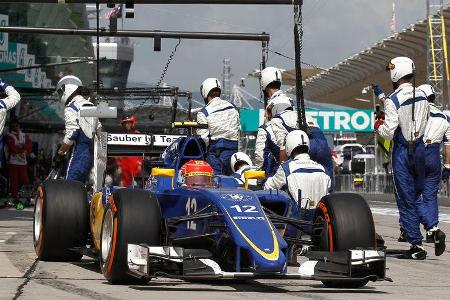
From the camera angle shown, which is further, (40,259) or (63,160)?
(63,160)

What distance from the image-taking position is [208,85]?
→ 13758 millimetres

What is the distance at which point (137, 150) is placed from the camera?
39.5 feet

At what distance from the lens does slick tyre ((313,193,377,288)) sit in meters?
8.76

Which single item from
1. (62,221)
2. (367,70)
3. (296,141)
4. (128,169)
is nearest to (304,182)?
(296,141)

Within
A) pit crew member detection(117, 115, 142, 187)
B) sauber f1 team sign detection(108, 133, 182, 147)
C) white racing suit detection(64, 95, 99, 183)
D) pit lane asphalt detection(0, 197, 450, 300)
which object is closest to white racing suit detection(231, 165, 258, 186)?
sauber f1 team sign detection(108, 133, 182, 147)

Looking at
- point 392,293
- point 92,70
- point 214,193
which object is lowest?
point 392,293

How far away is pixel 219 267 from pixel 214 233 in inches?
19.8

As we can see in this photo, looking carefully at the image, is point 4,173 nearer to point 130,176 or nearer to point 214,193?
point 130,176

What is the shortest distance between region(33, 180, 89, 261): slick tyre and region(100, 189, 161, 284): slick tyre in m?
1.50

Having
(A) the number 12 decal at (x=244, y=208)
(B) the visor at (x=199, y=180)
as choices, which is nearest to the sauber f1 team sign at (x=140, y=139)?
(B) the visor at (x=199, y=180)

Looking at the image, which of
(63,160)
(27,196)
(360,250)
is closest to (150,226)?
(360,250)

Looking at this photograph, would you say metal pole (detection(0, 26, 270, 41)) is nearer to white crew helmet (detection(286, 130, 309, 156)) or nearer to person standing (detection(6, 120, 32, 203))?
person standing (detection(6, 120, 32, 203))

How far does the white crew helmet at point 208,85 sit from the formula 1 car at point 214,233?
381cm

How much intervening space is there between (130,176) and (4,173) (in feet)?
29.6
